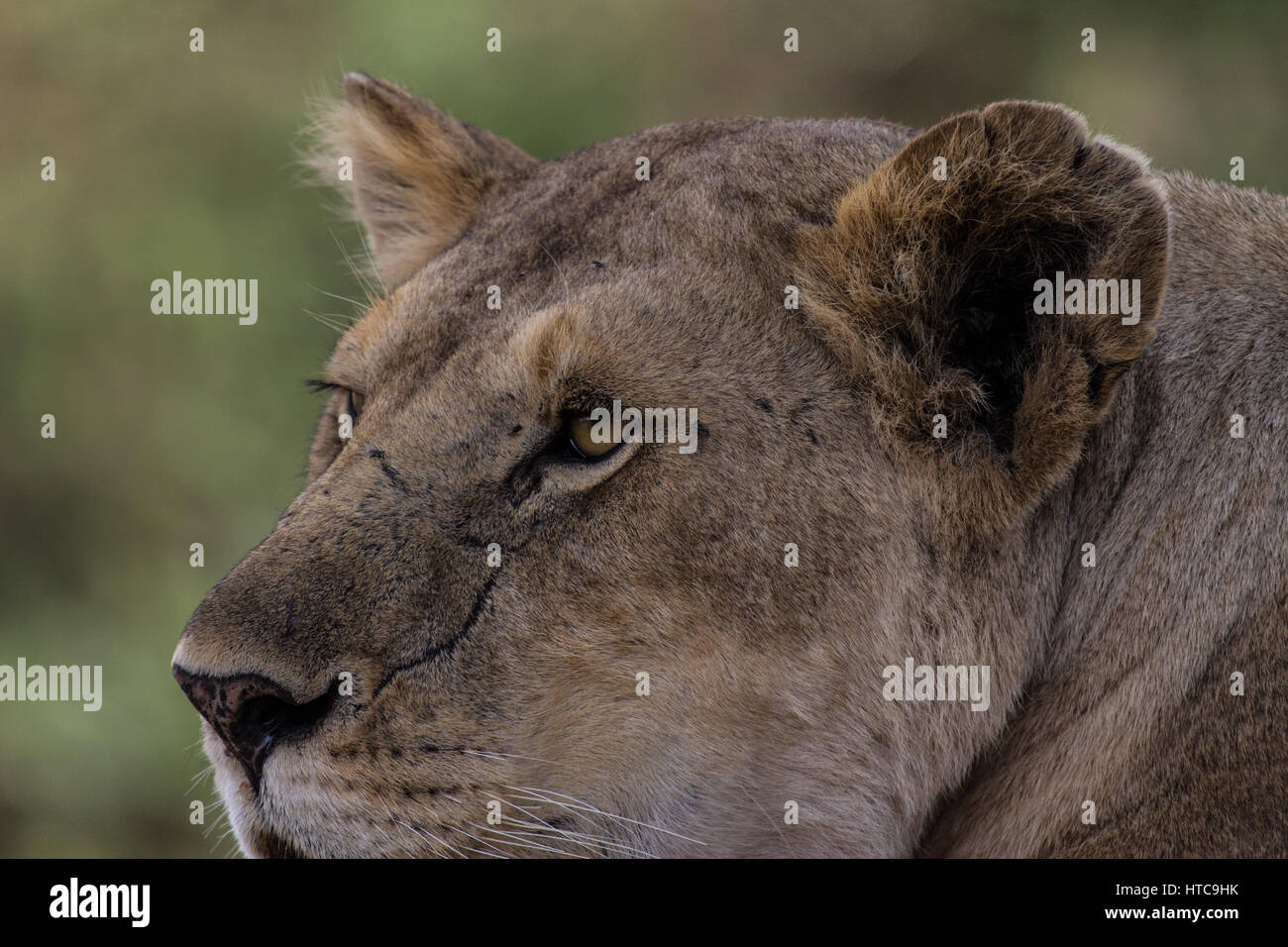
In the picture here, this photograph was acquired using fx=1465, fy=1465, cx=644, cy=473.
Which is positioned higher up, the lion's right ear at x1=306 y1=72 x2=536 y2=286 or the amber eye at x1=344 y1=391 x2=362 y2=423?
the lion's right ear at x1=306 y1=72 x2=536 y2=286

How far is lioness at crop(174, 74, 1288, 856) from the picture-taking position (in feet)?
10.2

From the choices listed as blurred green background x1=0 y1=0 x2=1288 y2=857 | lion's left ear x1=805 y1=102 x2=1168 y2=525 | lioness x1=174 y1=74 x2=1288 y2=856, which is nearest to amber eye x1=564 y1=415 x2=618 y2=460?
lioness x1=174 y1=74 x2=1288 y2=856

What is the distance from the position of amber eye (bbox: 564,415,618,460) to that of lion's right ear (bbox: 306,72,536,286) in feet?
4.35

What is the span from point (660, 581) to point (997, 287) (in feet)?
3.32

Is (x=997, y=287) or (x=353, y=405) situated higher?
(x=353, y=405)

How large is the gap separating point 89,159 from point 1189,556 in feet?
30.9

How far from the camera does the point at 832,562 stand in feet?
10.8

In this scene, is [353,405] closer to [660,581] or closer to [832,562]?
[660,581]

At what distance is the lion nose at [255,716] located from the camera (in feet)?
10.2

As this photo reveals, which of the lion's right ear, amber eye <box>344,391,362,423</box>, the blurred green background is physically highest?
the blurred green background

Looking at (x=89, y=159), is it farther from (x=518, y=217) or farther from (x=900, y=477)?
(x=900, y=477)

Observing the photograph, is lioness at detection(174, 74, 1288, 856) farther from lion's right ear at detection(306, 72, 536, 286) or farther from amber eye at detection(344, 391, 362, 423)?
lion's right ear at detection(306, 72, 536, 286)

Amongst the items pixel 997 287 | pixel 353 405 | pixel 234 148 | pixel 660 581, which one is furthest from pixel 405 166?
pixel 234 148

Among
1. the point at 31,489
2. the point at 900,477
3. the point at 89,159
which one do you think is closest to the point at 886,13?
the point at 89,159
